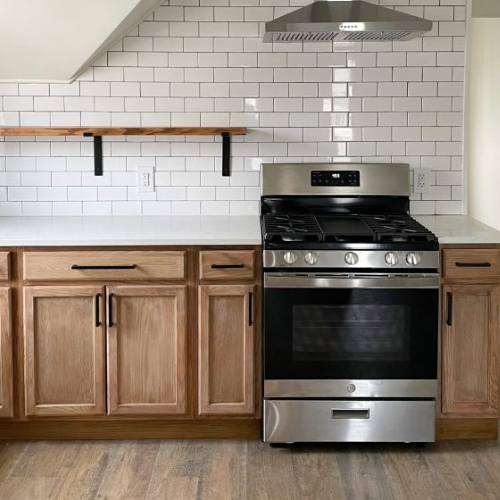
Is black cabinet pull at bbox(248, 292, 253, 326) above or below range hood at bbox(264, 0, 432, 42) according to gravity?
below

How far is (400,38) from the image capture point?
4031mm

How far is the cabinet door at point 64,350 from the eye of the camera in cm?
377

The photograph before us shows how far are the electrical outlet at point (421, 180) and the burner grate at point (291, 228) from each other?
2.05 feet

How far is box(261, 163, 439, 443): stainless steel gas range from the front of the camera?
3.70 metres

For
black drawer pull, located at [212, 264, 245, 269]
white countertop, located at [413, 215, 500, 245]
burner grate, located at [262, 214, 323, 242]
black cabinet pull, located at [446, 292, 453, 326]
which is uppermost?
burner grate, located at [262, 214, 323, 242]

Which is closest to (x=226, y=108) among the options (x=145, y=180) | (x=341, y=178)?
(x=145, y=180)

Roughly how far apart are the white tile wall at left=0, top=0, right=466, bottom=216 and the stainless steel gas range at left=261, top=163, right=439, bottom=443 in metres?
0.69

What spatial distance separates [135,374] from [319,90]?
62.6 inches

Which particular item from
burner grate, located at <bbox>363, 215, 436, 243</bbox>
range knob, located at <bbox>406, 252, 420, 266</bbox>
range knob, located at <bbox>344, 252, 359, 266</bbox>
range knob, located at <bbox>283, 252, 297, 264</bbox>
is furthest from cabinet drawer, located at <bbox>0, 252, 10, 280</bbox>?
range knob, located at <bbox>406, 252, 420, 266</bbox>

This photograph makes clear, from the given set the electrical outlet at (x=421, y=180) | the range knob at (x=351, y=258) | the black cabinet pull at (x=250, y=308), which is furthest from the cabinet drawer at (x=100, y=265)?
the electrical outlet at (x=421, y=180)

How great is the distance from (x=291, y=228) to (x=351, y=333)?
→ 0.49 m

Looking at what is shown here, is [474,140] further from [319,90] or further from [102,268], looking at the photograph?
[102,268]

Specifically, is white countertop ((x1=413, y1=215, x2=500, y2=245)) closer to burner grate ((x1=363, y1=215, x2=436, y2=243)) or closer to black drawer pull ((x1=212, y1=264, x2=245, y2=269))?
burner grate ((x1=363, y1=215, x2=436, y2=243))

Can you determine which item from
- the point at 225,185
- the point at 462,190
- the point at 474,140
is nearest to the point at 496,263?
A: the point at 462,190
